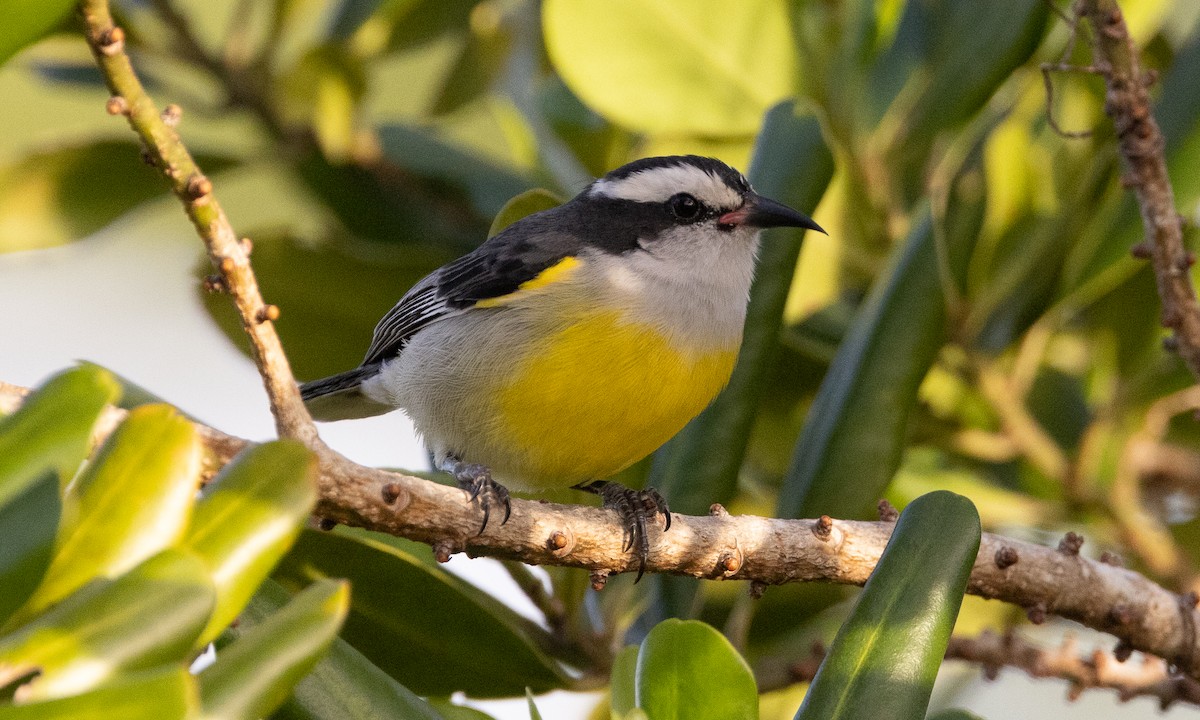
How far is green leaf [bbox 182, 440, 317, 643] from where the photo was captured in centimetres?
126

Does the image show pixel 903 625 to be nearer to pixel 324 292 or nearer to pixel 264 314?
pixel 264 314

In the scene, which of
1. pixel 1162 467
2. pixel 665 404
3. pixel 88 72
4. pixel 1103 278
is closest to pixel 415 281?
pixel 665 404

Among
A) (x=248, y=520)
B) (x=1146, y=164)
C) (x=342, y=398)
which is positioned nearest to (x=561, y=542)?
(x=248, y=520)

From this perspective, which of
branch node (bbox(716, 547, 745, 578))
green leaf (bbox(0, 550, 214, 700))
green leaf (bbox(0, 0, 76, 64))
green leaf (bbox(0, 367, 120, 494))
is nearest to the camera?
green leaf (bbox(0, 550, 214, 700))

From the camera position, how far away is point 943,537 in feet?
5.74

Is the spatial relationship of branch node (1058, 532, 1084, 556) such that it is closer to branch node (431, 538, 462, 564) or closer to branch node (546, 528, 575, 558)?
branch node (546, 528, 575, 558)

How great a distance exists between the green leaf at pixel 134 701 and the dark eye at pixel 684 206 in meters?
2.59

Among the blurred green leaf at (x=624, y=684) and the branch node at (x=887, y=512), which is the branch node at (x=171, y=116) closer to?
the blurred green leaf at (x=624, y=684)

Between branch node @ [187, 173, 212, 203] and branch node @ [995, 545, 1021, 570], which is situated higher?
branch node @ [187, 173, 212, 203]

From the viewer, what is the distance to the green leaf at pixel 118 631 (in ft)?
3.72

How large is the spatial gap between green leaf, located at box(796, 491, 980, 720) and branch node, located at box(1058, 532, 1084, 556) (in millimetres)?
674

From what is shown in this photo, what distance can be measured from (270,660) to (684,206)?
2.53 m

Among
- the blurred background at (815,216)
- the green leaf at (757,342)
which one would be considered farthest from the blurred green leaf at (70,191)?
the green leaf at (757,342)

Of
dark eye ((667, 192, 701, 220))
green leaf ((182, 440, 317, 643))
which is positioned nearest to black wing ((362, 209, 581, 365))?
dark eye ((667, 192, 701, 220))
